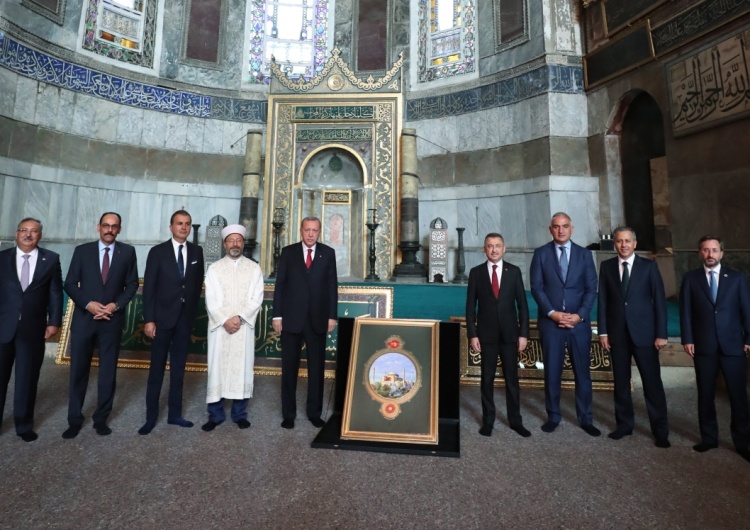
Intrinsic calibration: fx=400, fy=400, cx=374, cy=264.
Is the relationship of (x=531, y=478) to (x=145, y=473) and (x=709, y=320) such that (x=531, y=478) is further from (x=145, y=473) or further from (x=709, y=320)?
(x=145, y=473)

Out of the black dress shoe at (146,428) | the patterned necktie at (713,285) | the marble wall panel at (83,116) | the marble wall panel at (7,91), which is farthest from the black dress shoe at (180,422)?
the marble wall panel at (83,116)

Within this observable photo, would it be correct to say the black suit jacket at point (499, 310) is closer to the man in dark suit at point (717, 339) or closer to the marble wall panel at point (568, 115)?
the man in dark suit at point (717, 339)

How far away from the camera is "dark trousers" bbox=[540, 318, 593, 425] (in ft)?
9.27

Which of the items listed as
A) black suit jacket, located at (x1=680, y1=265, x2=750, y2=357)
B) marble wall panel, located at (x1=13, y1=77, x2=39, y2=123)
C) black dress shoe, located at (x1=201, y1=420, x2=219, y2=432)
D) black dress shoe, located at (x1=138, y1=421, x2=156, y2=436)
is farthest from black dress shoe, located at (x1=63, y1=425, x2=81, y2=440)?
marble wall panel, located at (x1=13, y1=77, x2=39, y2=123)

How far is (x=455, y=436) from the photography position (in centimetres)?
263

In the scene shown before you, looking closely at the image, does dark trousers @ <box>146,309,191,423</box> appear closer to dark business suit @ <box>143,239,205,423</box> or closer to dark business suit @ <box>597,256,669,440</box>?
dark business suit @ <box>143,239,205,423</box>

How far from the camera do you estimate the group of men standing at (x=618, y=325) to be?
254 centimetres

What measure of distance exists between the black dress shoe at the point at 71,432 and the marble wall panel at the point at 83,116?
8.11 meters

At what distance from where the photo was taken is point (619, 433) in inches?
105

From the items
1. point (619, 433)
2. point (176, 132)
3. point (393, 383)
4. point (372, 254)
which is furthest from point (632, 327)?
point (176, 132)

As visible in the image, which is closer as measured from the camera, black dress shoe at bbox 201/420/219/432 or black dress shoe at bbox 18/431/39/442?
black dress shoe at bbox 18/431/39/442

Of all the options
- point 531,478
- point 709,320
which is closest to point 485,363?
point 531,478

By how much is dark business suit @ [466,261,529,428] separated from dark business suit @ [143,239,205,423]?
207cm

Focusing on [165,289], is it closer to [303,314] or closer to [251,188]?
[303,314]
